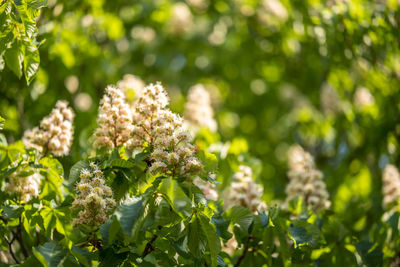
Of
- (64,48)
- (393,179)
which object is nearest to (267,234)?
(393,179)

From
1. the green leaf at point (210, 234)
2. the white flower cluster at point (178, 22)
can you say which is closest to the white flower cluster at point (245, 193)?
the green leaf at point (210, 234)

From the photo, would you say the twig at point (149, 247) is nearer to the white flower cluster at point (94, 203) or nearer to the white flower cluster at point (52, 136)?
the white flower cluster at point (94, 203)

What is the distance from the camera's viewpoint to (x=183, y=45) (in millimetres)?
6801

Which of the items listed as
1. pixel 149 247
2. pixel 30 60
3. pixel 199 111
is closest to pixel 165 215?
pixel 149 247

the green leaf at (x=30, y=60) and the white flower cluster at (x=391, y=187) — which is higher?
the green leaf at (x=30, y=60)

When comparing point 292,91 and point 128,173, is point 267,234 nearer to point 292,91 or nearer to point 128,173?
point 128,173

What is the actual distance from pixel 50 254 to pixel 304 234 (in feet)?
4.55

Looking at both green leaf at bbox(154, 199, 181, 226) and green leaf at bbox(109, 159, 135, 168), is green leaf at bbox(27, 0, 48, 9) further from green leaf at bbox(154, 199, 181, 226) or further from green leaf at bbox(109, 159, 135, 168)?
green leaf at bbox(154, 199, 181, 226)

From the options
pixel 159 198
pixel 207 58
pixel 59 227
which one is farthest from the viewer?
pixel 207 58

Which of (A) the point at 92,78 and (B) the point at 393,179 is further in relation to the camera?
(A) the point at 92,78

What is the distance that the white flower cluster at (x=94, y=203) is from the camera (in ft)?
Answer: 7.35

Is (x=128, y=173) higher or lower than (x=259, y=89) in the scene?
higher

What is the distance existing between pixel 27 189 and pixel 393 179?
3071 millimetres

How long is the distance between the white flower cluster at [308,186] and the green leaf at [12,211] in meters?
1.96
